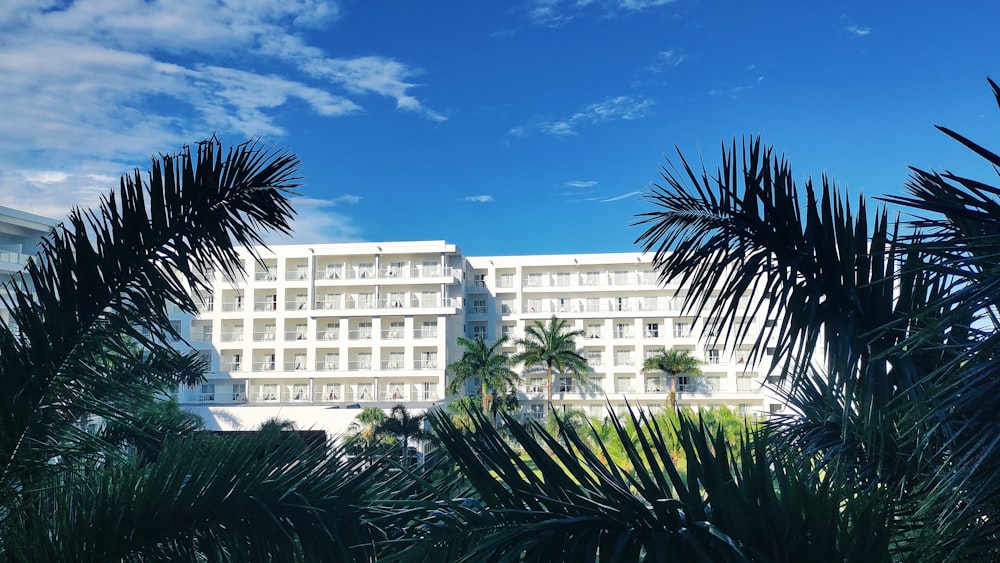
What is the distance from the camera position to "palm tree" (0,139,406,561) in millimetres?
2693

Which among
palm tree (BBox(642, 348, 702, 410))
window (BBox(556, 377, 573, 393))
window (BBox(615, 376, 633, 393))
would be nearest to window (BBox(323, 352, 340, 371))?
window (BBox(556, 377, 573, 393))

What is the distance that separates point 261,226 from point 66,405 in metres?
1.06

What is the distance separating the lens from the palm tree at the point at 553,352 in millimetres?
40656

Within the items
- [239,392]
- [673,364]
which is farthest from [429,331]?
[673,364]

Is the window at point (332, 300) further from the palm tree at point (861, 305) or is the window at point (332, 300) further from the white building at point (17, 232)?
the palm tree at point (861, 305)

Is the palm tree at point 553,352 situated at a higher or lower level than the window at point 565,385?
higher

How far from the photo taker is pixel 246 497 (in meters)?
2.77

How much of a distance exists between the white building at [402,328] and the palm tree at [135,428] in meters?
36.9

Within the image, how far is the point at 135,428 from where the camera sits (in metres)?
2.79

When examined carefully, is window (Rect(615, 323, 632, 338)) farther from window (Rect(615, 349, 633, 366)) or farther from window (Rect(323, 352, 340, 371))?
window (Rect(323, 352, 340, 371))

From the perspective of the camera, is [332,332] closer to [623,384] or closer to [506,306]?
[506,306]

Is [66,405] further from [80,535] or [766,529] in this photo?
[766,529]

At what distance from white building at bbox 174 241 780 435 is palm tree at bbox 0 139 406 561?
3689cm

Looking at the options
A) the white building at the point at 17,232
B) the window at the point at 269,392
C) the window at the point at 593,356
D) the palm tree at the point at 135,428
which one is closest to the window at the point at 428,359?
the window at the point at 269,392
